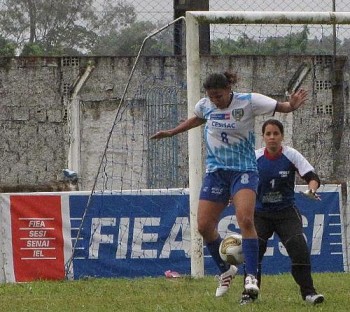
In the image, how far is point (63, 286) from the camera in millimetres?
12969

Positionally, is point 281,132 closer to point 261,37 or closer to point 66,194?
point 66,194

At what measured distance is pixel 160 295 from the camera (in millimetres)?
11414

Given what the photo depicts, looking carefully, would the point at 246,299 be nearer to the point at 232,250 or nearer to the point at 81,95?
the point at 232,250

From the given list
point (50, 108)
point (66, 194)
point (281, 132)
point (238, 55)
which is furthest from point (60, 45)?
point (281, 132)

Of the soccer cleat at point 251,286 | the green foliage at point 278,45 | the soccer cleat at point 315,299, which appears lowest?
the soccer cleat at point 315,299

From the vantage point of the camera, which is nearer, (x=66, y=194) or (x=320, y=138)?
(x=66, y=194)

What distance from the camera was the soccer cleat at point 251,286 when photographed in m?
10.4

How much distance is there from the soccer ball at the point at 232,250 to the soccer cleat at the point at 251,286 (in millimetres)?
480

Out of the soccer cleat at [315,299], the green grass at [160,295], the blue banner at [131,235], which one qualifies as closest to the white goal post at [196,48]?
the green grass at [160,295]

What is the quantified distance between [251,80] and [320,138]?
104 inches

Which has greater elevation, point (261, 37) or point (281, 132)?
point (261, 37)

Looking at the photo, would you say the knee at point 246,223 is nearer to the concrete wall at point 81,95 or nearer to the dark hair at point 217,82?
the dark hair at point 217,82

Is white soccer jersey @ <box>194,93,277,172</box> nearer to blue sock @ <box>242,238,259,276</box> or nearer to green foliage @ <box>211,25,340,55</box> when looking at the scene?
blue sock @ <box>242,238,259,276</box>

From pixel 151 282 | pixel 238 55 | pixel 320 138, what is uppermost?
pixel 238 55
